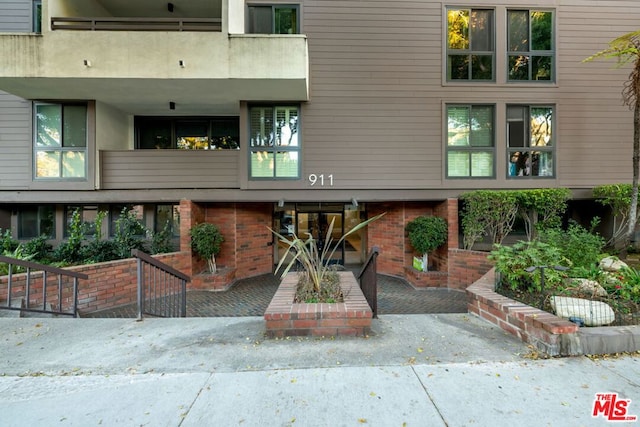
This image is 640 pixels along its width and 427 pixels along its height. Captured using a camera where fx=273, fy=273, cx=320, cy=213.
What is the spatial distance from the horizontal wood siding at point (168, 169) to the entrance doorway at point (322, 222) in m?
2.83

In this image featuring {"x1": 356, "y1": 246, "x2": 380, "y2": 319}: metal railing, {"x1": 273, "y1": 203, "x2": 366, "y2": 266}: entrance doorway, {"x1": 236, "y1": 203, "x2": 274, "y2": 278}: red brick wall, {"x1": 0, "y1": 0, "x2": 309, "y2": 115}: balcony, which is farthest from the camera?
{"x1": 273, "y1": 203, "x2": 366, "y2": 266}: entrance doorway

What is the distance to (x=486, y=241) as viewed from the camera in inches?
324

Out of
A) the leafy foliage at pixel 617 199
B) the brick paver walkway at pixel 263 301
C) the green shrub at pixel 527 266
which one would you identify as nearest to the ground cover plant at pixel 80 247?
the brick paver walkway at pixel 263 301

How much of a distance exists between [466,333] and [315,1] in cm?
840

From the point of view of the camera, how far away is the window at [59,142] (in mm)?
7098

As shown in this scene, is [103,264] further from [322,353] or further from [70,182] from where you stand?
[322,353]

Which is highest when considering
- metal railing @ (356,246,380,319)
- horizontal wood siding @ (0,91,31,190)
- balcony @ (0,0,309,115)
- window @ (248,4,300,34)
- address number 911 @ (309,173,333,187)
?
window @ (248,4,300,34)

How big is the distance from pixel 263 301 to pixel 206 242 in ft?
7.41

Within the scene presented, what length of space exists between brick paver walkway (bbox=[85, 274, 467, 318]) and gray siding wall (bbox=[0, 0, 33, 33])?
7.72 metres

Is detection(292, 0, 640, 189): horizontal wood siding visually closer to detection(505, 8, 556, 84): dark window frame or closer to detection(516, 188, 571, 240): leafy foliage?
detection(505, 8, 556, 84): dark window frame

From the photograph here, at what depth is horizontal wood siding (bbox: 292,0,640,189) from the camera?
7.34m

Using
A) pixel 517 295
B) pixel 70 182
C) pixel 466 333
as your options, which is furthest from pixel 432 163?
pixel 70 182

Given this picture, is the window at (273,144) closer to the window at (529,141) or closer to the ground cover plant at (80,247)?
the ground cover plant at (80,247)

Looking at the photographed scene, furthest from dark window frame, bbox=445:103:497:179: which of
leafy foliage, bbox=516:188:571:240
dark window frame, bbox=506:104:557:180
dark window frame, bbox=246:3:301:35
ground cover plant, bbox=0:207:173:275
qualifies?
ground cover plant, bbox=0:207:173:275
